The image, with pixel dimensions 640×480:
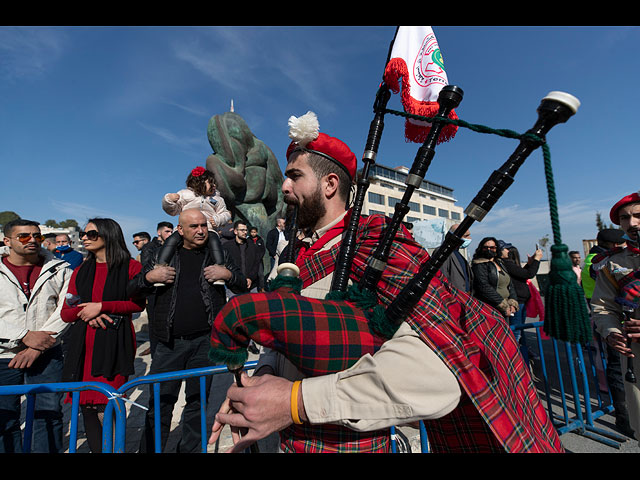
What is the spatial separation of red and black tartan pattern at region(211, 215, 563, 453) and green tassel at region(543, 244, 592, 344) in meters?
0.17

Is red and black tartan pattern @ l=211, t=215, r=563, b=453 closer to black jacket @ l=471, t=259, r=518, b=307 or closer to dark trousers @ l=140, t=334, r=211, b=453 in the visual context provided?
dark trousers @ l=140, t=334, r=211, b=453

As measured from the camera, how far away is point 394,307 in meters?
1.03

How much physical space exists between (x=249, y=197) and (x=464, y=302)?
15.3 meters

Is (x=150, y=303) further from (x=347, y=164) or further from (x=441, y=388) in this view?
(x=441, y=388)

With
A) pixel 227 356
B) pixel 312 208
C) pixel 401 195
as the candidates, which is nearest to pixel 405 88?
pixel 312 208

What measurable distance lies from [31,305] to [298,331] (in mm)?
3396

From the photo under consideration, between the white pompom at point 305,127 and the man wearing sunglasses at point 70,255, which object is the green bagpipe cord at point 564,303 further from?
the man wearing sunglasses at point 70,255

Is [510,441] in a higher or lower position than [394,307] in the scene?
lower

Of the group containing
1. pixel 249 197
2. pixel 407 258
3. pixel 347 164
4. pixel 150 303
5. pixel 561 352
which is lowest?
pixel 561 352

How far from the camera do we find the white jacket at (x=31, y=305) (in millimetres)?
2949

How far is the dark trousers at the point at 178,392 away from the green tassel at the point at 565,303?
2.97 metres

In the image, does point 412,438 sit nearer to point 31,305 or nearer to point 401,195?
point 31,305

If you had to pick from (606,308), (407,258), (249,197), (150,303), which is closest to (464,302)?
(407,258)

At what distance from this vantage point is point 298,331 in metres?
1.03
